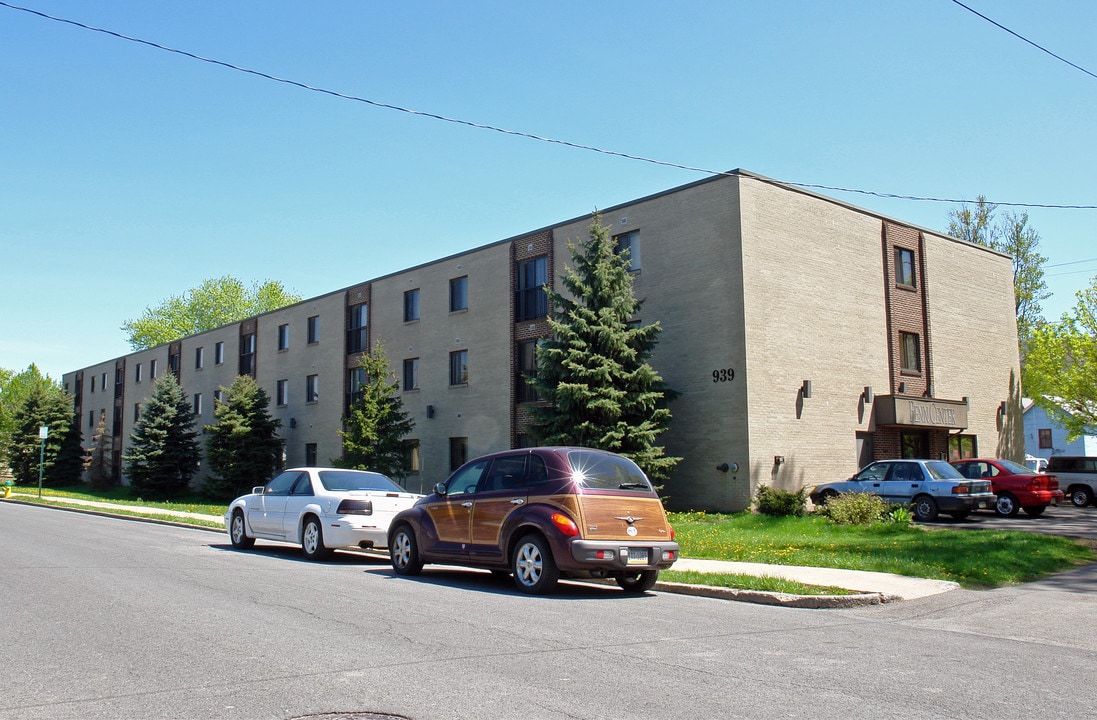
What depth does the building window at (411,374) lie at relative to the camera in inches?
1446

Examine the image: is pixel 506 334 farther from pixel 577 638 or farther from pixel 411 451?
pixel 577 638

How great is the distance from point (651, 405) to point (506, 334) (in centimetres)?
895

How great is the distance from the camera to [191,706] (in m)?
5.45

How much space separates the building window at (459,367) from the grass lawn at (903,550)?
16.2m

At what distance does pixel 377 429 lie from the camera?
107 feet

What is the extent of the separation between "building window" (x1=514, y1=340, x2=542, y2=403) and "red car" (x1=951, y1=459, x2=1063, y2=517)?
44.0ft

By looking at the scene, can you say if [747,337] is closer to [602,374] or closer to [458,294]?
[602,374]

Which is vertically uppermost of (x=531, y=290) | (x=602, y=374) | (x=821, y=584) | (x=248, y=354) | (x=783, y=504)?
(x=531, y=290)

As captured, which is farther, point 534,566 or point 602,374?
point 602,374

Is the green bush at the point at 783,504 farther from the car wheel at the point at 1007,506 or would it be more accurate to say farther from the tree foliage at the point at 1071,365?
the tree foliage at the point at 1071,365

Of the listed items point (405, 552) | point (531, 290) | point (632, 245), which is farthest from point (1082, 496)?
point (405, 552)

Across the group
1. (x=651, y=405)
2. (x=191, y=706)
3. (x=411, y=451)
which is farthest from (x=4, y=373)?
(x=191, y=706)

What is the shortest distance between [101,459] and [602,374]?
48.5 meters

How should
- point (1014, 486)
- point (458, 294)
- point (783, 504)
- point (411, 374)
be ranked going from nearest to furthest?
point (783, 504)
point (1014, 486)
point (458, 294)
point (411, 374)
